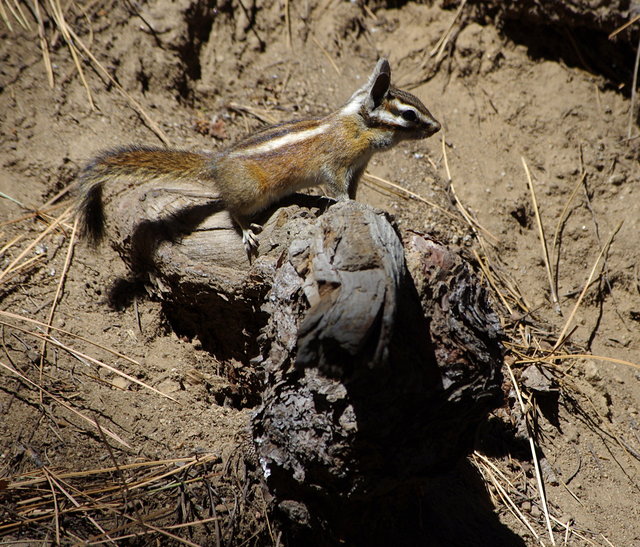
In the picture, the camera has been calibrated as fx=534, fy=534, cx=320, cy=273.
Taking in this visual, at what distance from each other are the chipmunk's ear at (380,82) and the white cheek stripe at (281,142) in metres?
0.36

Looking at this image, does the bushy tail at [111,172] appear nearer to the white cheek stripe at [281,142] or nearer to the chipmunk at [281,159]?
the chipmunk at [281,159]

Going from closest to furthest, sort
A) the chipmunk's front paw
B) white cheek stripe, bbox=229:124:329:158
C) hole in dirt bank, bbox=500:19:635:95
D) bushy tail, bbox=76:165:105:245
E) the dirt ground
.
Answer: the dirt ground
the chipmunk's front paw
bushy tail, bbox=76:165:105:245
white cheek stripe, bbox=229:124:329:158
hole in dirt bank, bbox=500:19:635:95

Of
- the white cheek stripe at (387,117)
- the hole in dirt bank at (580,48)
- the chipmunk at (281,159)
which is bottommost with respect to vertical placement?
the chipmunk at (281,159)

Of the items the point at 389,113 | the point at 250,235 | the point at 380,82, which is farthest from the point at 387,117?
the point at 250,235

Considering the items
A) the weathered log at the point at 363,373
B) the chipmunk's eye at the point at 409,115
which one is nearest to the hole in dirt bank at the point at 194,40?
the chipmunk's eye at the point at 409,115

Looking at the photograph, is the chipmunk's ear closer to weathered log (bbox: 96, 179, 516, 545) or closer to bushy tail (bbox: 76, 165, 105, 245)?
weathered log (bbox: 96, 179, 516, 545)

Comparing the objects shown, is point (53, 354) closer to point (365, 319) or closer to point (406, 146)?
point (365, 319)

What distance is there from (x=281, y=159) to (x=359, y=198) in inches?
38.1

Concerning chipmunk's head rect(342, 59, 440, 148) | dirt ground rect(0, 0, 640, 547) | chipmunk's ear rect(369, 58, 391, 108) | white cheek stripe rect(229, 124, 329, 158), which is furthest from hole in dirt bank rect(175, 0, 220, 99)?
chipmunk's ear rect(369, 58, 391, 108)

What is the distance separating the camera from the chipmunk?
3097mm

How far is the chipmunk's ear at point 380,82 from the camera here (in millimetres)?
3348

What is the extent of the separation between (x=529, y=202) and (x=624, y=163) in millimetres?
956

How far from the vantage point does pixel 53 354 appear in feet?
9.12

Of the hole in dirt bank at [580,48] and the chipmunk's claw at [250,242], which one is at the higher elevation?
the hole in dirt bank at [580,48]
